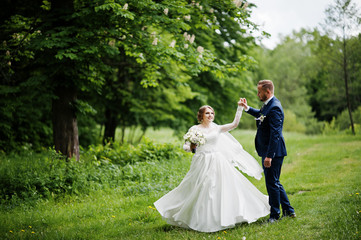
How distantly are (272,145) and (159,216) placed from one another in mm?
2469

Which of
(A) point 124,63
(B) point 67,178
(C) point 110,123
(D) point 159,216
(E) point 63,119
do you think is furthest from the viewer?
(C) point 110,123

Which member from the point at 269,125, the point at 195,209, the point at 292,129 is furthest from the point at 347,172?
the point at 292,129

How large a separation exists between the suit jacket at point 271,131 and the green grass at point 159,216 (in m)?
1.10

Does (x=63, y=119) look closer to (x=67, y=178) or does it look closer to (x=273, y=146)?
(x=67, y=178)

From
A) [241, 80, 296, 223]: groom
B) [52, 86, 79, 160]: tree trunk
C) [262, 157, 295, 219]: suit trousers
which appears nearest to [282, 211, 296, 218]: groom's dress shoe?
[241, 80, 296, 223]: groom

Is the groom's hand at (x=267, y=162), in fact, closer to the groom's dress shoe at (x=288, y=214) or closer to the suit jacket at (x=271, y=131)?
the suit jacket at (x=271, y=131)

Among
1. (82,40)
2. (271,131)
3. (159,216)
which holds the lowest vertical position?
(159,216)

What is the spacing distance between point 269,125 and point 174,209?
2016 mm

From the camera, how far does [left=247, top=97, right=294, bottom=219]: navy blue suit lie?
16.4 feet

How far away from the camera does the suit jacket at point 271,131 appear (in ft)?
16.4

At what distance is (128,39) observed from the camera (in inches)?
324

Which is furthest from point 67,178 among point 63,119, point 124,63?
point 124,63

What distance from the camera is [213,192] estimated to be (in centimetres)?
501

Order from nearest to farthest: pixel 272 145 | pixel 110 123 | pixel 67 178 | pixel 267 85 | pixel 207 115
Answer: pixel 272 145 < pixel 267 85 < pixel 207 115 < pixel 67 178 < pixel 110 123
